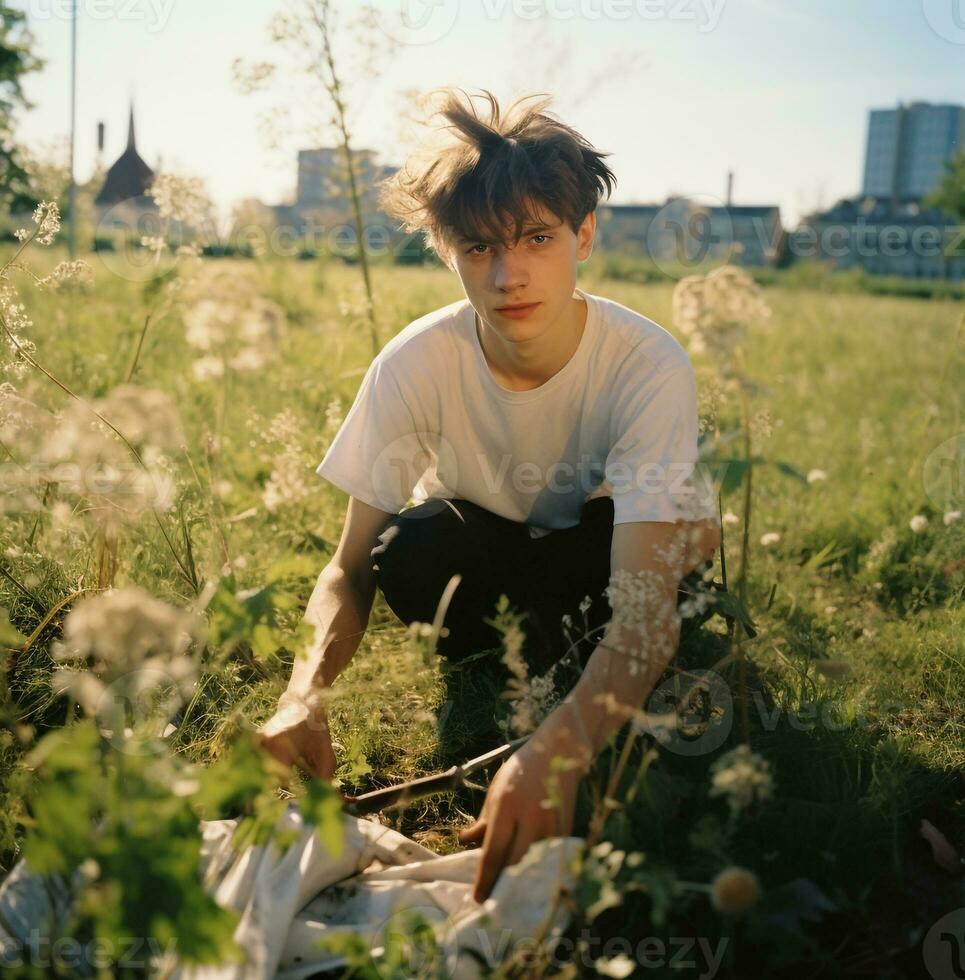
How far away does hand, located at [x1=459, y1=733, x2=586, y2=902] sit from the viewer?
166cm

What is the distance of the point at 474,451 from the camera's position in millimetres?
2781

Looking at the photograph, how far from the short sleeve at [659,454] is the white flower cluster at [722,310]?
21.4 inches

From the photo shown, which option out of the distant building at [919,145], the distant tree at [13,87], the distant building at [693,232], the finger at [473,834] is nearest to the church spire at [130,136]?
the distant tree at [13,87]

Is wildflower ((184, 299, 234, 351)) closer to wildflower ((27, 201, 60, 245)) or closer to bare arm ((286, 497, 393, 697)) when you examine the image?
bare arm ((286, 497, 393, 697))

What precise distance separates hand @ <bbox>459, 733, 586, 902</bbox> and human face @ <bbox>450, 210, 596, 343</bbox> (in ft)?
3.78

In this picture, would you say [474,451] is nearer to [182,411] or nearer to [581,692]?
[581,692]

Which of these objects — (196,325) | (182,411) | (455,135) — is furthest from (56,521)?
(182,411)

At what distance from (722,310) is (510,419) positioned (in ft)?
3.85

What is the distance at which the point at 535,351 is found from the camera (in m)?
2.58

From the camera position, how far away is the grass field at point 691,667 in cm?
163

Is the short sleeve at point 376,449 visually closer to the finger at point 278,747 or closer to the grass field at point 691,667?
the grass field at point 691,667

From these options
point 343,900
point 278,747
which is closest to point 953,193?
point 278,747

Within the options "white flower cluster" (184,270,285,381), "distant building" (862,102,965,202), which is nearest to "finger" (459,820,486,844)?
"white flower cluster" (184,270,285,381)

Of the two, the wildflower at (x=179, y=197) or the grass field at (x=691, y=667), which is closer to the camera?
the grass field at (x=691, y=667)
